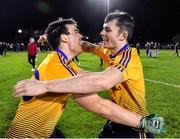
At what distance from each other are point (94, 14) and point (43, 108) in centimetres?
8309

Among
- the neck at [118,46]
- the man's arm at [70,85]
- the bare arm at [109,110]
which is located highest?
the neck at [118,46]

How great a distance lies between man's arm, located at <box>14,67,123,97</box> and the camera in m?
3.41

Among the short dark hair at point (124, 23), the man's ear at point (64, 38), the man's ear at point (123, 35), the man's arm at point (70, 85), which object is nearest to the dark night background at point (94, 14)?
the short dark hair at point (124, 23)

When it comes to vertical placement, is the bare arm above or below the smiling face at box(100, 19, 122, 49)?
below

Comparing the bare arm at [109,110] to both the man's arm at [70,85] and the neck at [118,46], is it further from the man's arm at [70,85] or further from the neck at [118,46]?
the neck at [118,46]

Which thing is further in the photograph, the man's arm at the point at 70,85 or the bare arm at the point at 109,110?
the bare arm at the point at 109,110

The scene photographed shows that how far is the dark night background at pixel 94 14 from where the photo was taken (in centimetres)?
8494

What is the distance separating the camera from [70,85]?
3572 mm

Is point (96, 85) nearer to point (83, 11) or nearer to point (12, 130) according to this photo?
point (12, 130)

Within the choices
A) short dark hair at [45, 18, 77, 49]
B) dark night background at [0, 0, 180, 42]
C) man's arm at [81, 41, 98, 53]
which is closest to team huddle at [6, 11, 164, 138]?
short dark hair at [45, 18, 77, 49]

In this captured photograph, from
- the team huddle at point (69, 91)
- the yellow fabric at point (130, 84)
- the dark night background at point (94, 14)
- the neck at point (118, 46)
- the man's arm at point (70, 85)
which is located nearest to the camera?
the man's arm at point (70, 85)

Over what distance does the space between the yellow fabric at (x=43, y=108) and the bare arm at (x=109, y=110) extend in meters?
0.22

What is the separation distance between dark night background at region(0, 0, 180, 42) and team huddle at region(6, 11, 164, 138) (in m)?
80.2

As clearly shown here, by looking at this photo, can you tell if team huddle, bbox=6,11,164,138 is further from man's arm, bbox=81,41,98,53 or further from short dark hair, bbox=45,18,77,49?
man's arm, bbox=81,41,98,53
